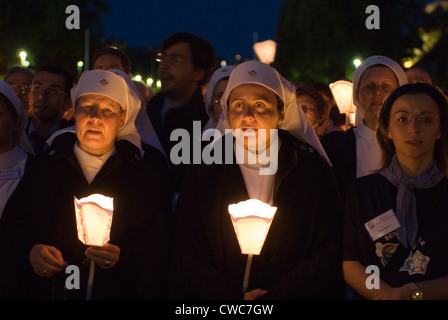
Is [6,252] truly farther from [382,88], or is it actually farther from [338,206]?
[382,88]

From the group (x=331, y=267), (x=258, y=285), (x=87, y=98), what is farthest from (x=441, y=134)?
(x=87, y=98)

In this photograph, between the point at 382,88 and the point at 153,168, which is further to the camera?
the point at 382,88

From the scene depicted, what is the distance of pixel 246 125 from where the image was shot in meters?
4.73

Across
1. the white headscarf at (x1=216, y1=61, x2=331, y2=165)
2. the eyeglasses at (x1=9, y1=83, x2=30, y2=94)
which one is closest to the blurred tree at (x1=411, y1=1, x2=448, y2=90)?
the eyeglasses at (x1=9, y1=83, x2=30, y2=94)

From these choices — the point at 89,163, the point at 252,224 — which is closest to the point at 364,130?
the point at 252,224

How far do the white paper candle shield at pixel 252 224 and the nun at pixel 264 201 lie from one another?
46cm

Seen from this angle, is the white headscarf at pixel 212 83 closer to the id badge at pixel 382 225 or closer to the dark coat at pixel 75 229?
the dark coat at pixel 75 229

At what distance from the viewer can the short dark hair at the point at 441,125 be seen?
4.49m

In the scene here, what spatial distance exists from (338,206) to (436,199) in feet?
2.15

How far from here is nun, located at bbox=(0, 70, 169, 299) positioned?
15.5ft

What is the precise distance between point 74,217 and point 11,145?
3.59ft

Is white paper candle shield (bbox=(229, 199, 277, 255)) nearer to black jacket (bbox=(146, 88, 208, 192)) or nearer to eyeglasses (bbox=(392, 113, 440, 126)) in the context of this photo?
eyeglasses (bbox=(392, 113, 440, 126))

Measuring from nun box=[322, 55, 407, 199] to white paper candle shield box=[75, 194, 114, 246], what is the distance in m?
1.90

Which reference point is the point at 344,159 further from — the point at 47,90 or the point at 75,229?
the point at 47,90
